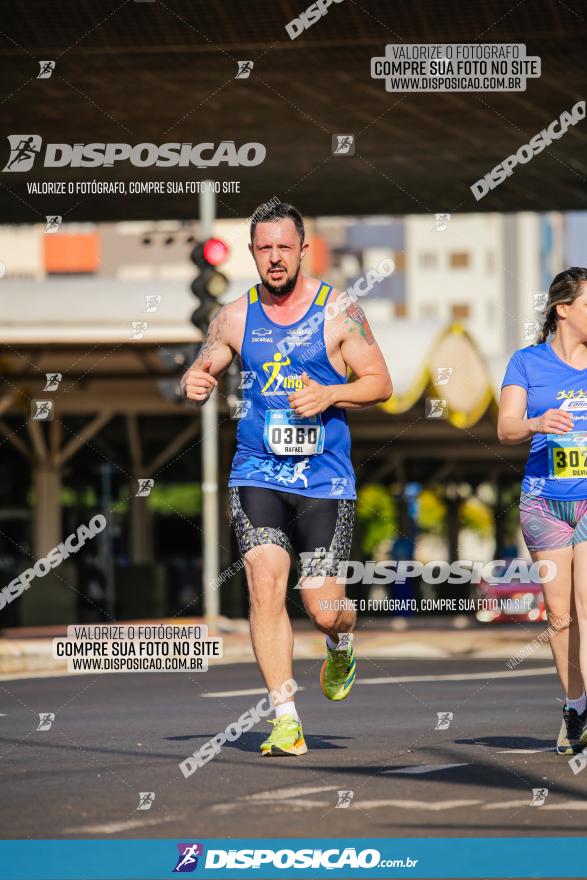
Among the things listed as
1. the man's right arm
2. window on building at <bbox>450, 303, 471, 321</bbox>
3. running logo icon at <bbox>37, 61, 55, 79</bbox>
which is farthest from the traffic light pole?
window on building at <bbox>450, 303, 471, 321</bbox>

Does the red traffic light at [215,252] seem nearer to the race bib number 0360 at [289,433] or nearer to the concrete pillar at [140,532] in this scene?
the race bib number 0360 at [289,433]

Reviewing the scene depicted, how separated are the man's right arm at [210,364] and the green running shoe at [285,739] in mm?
1377

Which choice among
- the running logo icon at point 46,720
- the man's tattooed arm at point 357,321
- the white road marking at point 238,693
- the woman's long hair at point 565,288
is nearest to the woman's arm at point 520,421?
the woman's long hair at point 565,288

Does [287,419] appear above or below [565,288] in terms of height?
below

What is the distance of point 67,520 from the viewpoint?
42.7 metres

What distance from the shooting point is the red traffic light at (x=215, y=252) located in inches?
727

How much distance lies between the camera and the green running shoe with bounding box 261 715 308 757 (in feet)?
25.4

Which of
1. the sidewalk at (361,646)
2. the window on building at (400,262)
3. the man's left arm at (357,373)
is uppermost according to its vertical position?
the window on building at (400,262)

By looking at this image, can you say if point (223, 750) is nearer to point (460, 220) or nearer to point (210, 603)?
point (210, 603)

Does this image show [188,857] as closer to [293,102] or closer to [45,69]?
[45,69]

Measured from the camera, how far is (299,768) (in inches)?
289

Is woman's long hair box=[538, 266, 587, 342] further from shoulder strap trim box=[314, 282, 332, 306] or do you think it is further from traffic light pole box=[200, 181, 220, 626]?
traffic light pole box=[200, 181, 220, 626]

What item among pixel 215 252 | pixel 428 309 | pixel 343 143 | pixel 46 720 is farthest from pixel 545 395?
pixel 428 309

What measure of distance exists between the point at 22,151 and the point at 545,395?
404 inches
